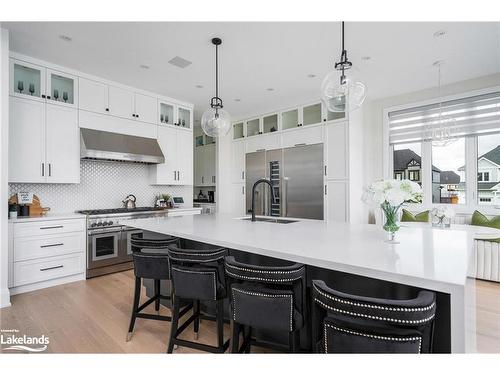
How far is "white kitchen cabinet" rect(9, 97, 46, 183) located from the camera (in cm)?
313

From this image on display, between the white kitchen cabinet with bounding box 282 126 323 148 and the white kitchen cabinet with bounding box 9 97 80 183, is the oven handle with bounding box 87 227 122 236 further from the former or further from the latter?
the white kitchen cabinet with bounding box 282 126 323 148

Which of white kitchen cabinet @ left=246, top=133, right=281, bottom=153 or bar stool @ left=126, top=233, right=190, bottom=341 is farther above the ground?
white kitchen cabinet @ left=246, top=133, right=281, bottom=153

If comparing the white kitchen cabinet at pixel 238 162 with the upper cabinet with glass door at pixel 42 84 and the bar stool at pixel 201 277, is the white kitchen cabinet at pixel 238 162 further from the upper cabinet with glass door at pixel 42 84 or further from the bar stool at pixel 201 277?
the bar stool at pixel 201 277

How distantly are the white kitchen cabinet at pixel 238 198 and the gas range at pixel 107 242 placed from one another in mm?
2452

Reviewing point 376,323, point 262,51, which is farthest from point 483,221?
point 376,323

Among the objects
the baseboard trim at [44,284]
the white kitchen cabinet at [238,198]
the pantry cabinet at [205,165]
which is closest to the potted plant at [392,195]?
the baseboard trim at [44,284]

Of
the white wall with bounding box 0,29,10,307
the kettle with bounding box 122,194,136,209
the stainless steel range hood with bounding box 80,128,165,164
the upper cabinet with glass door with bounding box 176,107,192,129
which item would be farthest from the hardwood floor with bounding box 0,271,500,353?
the upper cabinet with glass door with bounding box 176,107,192,129

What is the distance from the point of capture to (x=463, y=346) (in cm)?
100

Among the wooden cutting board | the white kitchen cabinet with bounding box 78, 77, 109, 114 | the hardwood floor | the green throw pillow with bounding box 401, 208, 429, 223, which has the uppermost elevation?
the white kitchen cabinet with bounding box 78, 77, 109, 114

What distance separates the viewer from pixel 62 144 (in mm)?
3555

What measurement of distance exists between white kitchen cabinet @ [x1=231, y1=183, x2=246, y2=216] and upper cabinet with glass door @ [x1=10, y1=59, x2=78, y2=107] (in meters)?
3.36

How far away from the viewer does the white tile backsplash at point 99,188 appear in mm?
3717

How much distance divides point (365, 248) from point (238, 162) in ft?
15.5

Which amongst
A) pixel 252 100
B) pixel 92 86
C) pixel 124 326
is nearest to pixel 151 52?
pixel 92 86
